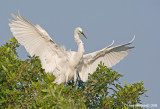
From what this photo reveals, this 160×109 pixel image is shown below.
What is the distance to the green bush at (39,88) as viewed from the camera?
212 inches

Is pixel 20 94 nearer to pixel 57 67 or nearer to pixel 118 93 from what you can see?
pixel 118 93

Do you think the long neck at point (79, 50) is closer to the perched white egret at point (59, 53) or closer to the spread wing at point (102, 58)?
the perched white egret at point (59, 53)

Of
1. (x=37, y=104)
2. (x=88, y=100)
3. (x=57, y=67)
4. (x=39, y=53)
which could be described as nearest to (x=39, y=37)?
(x=39, y=53)

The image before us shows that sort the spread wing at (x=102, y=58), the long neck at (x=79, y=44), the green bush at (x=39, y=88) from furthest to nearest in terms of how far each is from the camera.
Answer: the spread wing at (x=102, y=58) < the long neck at (x=79, y=44) < the green bush at (x=39, y=88)

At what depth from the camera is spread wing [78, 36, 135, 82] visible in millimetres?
8094

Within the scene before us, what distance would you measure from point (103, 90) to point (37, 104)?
5.26ft

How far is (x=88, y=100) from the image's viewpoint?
643 centimetres

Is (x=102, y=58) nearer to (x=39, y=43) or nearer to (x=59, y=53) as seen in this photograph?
(x=59, y=53)

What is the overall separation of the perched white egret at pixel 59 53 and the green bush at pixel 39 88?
1.48 feet

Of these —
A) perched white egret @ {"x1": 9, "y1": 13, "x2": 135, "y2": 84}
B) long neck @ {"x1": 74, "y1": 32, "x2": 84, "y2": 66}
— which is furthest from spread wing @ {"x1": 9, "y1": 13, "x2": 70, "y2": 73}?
long neck @ {"x1": 74, "y1": 32, "x2": 84, "y2": 66}

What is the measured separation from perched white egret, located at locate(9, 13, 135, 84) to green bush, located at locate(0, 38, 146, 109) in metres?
0.45

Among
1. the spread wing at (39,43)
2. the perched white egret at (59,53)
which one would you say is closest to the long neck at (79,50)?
the perched white egret at (59,53)

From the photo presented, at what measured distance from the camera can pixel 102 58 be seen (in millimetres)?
8281

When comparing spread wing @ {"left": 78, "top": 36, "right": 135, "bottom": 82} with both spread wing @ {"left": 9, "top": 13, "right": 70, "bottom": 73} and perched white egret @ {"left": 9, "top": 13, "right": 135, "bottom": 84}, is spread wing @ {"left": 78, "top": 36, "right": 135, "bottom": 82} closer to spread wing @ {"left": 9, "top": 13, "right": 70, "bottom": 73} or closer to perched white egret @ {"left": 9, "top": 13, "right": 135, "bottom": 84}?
perched white egret @ {"left": 9, "top": 13, "right": 135, "bottom": 84}
